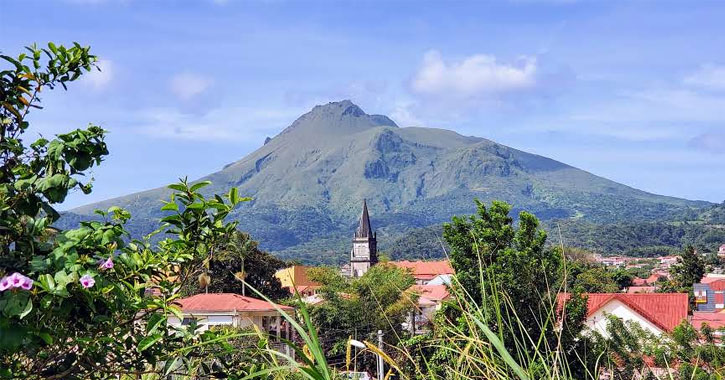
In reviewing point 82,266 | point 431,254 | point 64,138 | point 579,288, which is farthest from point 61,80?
point 431,254

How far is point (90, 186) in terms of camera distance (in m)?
2.42

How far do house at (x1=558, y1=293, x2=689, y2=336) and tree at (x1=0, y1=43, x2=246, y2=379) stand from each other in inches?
917

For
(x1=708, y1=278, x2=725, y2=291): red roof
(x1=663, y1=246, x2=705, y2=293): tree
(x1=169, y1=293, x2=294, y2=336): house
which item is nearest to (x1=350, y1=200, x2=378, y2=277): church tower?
(x1=663, y1=246, x2=705, y2=293): tree

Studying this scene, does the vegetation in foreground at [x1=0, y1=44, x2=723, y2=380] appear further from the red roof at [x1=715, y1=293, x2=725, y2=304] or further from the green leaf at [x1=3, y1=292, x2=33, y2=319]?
the red roof at [x1=715, y1=293, x2=725, y2=304]

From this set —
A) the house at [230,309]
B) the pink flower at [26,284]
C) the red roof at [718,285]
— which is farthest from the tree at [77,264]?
the red roof at [718,285]

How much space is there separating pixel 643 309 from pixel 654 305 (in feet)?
4.27

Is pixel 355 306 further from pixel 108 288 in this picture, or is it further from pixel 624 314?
pixel 108 288

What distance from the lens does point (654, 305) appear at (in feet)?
94.1

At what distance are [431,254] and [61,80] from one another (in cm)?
17294

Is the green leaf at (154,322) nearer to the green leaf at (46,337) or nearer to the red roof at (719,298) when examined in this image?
the green leaf at (46,337)

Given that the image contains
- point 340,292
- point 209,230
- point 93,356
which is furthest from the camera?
point 340,292

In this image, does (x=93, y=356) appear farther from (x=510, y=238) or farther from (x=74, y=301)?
(x=510, y=238)

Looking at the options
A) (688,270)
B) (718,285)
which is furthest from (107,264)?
(688,270)

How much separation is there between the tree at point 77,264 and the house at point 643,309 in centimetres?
2329
